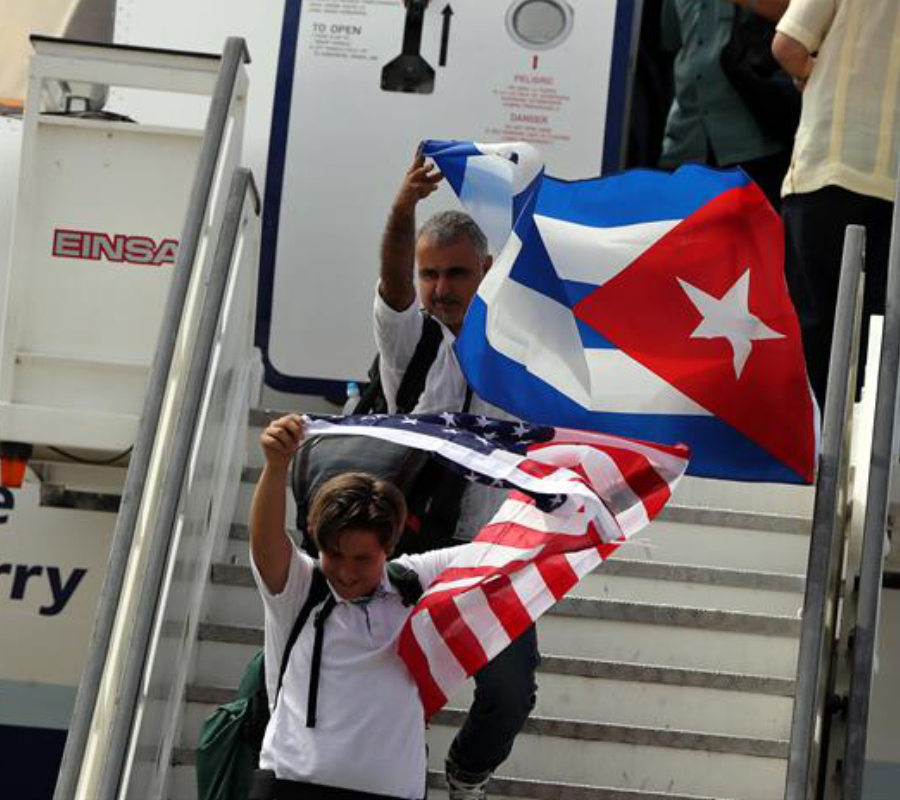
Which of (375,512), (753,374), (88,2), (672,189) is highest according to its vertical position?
(88,2)

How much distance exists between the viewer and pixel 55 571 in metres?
8.06

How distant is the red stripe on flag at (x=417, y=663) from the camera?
17.0ft

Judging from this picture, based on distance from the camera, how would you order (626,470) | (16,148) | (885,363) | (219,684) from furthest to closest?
(16,148) < (219,684) < (885,363) < (626,470)

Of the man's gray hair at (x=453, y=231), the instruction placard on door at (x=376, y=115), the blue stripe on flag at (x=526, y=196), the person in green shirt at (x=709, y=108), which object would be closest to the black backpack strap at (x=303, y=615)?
the man's gray hair at (x=453, y=231)

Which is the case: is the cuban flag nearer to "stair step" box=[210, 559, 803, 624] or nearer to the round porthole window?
"stair step" box=[210, 559, 803, 624]

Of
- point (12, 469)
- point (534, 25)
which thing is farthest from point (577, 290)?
point (534, 25)

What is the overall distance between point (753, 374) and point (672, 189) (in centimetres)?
60

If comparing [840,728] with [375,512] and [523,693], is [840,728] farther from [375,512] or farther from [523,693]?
[375,512]

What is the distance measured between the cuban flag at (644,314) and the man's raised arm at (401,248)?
0.63 ft

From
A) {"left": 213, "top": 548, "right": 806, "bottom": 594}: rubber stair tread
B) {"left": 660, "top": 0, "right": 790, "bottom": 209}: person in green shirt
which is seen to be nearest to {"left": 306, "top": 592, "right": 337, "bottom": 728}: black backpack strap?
{"left": 213, "top": 548, "right": 806, "bottom": 594}: rubber stair tread

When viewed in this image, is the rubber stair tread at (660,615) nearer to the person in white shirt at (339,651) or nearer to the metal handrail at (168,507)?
the metal handrail at (168,507)

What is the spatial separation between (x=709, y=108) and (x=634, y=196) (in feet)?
8.11

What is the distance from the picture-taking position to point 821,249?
24.8 ft

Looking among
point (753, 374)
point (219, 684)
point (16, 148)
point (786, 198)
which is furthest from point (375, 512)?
point (16, 148)
